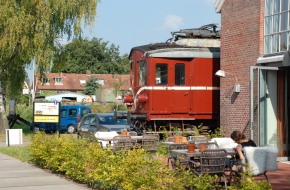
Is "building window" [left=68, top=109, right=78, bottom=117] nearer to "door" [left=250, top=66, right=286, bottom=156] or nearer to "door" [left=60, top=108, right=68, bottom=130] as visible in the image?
"door" [left=60, top=108, right=68, bottom=130]

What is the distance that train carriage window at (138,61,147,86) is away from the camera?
14.9 metres

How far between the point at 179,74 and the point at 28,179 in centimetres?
768

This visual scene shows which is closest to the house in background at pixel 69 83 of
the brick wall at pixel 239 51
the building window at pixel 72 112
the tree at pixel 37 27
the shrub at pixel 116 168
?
the building window at pixel 72 112

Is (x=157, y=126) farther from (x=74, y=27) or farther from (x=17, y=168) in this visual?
(x=74, y=27)

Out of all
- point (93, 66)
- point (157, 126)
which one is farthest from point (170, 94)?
point (93, 66)

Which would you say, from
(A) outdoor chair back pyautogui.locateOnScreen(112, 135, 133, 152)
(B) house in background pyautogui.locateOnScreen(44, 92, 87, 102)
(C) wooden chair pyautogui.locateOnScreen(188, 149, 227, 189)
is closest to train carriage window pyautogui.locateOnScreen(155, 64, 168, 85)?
(A) outdoor chair back pyautogui.locateOnScreen(112, 135, 133, 152)

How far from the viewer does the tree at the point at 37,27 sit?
776 inches

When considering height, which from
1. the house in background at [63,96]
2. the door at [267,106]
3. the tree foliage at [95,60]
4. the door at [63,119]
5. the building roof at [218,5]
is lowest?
the door at [63,119]

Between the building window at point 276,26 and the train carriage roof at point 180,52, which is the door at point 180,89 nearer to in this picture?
the train carriage roof at point 180,52

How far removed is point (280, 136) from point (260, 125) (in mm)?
997

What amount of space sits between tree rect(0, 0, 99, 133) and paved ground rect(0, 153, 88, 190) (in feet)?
33.6

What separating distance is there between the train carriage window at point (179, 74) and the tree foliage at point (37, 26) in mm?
8774

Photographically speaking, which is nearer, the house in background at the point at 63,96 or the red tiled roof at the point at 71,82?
the house in background at the point at 63,96

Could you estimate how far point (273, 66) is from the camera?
37.2 ft
